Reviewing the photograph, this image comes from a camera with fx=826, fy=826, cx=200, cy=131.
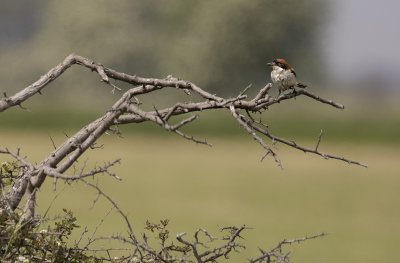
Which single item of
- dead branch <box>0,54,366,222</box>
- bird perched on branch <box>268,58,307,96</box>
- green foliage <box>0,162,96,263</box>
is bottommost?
green foliage <box>0,162,96,263</box>

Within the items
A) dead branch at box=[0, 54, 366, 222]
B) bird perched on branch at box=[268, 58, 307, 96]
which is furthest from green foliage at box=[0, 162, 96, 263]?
bird perched on branch at box=[268, 58, 307, 96]

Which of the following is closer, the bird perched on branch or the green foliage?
the green foliage

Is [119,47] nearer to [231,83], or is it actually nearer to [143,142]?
[231,83]

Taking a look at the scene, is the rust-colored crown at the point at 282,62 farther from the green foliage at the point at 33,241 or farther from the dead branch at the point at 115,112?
the green foliage at the point at 33,241

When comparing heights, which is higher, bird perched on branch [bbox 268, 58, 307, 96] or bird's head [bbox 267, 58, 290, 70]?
bird's head [bbox 267, 58, 290, 70]

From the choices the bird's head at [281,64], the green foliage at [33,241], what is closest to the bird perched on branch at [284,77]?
the bird's head at [281,64]

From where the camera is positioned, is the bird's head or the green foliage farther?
the bird's head

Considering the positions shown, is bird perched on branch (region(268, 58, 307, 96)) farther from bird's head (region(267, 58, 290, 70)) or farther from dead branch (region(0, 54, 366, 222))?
dead branch (region(0, 54, 366, 222))

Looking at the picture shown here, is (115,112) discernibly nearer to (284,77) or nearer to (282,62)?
(284,77)

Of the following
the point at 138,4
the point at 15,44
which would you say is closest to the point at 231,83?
the point at 138,4

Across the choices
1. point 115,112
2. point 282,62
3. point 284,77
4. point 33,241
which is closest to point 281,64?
point 282,62

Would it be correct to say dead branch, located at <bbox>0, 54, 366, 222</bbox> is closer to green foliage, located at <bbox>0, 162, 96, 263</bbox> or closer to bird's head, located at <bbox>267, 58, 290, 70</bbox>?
green foliage, located at <bbox>0, 162, 96, 263</bbox>

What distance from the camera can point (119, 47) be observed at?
4359 cm

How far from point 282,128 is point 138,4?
21223 millimetres
